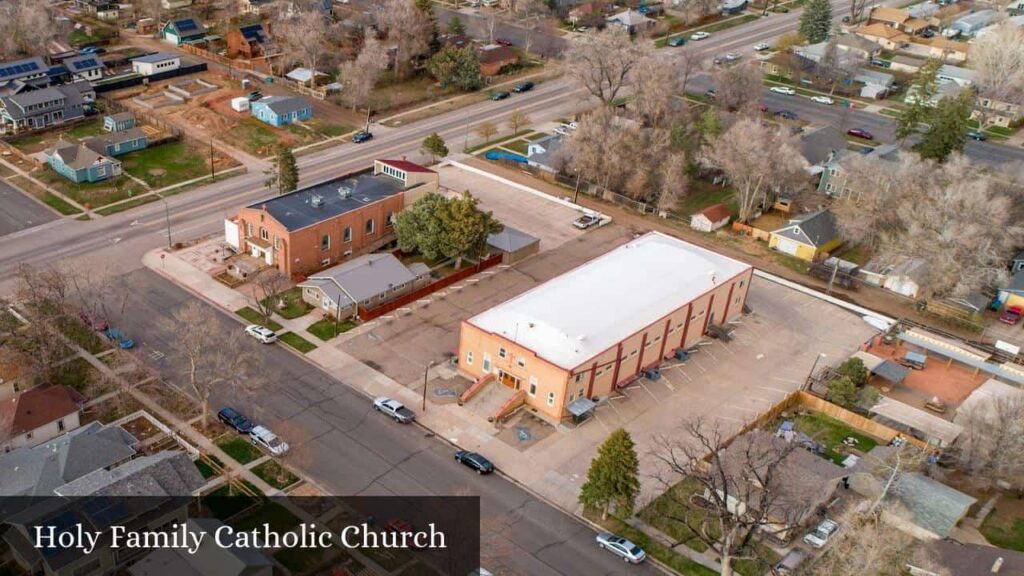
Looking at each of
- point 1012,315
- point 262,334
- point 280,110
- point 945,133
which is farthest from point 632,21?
point 262,334

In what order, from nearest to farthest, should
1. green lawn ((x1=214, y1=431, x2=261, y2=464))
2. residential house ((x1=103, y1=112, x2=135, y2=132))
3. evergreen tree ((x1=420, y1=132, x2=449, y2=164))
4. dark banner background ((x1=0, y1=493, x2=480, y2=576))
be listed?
dark banner background ((x1=0, y1=493, x2=480, y2=576)) → green lawn ((x1=214, y1=431, x2=261, y2=464)) → evergreen tree ((x1=420, y1=132, x2=449, y2=164)) → residential house ((x1=103, y1=112, x2=135, y2=132))

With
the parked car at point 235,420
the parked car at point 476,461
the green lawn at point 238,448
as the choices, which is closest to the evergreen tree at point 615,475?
the parked car at point 476,461

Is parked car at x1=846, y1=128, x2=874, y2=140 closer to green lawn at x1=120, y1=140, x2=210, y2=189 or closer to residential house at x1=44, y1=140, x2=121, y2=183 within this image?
green lawn at x1=120, y1=140, x2=210, y2=189

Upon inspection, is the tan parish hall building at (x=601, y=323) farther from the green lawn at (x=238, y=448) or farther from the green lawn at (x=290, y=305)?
the green lawn at (x=238, y=448)

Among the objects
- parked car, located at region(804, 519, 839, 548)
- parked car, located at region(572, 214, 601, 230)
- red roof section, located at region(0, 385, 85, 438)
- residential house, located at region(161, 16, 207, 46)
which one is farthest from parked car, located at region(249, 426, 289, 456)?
residential house, located at region(161, 16, 207, 46)

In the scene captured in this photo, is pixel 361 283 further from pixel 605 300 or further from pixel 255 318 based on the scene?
pixel 605 300

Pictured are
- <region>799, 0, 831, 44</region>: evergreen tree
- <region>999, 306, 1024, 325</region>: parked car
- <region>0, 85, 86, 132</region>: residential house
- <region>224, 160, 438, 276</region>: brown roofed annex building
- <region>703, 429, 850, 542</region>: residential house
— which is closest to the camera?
<region>703, 429, 850, 542</region>: residential house

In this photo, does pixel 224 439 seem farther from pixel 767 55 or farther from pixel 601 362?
pixel 767 55
